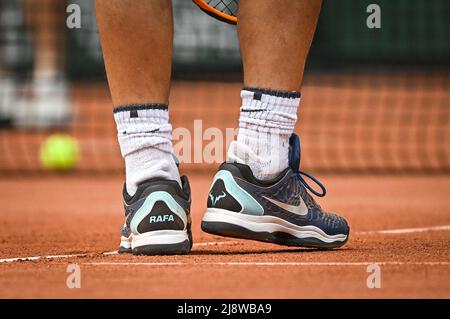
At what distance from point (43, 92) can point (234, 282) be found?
7766 millimetres

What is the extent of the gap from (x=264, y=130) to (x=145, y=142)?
29 cm

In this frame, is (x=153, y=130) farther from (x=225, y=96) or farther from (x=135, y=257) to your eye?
(x=225, y=96)

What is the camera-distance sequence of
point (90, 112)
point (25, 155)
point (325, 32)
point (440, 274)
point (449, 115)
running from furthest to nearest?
point (325, 32)
point (90, 112)
point (449, 115)
point (25, 155)
point (440, 274)

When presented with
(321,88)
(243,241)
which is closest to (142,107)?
(243,241)

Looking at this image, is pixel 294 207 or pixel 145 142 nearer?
pixel 145 142

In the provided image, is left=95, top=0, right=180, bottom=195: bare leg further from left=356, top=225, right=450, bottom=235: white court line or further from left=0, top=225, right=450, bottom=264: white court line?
left=356, top=225, right=450, bottom=235: white court line

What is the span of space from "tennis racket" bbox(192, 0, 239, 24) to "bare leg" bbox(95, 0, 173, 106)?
0.83 ft

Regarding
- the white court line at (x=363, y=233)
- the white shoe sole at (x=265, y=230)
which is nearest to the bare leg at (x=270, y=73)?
the white shoe sole at (x=265, y=230)

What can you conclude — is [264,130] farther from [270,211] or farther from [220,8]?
[220,8]

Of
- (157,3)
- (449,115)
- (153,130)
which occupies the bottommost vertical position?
(449,115)

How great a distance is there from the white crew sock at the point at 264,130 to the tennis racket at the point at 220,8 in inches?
12.2

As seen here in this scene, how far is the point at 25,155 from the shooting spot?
24.8 ft

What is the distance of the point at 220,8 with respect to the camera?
9.26 ft
